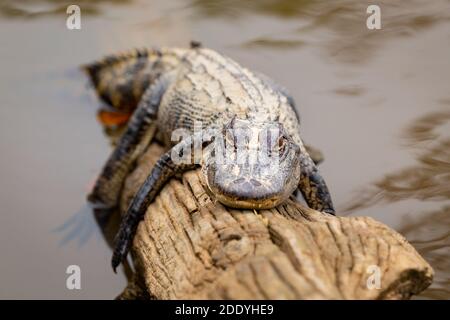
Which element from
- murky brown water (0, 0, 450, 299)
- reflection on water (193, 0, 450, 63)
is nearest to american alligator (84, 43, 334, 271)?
murky brown water (0, 0, 450, 299)

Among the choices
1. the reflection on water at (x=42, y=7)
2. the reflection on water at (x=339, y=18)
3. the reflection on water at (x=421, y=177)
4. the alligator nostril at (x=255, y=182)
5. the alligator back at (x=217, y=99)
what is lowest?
the reflection on water at (x=421, y=177)

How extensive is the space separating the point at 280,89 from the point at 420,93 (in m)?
1.84

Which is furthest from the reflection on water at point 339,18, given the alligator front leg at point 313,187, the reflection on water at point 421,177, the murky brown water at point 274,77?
the alligator front leg at point 313,187

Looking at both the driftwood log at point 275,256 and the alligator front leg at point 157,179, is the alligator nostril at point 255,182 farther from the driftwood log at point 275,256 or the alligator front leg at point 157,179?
the alligator front leg at point 157,179

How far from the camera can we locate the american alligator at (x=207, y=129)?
3.75 m

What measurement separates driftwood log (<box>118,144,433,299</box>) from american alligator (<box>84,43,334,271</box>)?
158mm

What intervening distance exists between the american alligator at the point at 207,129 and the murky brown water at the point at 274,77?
1.63 ft

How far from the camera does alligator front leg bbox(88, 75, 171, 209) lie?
17.9 ft

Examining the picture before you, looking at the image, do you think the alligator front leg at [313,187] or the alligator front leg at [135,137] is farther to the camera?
the alligator front leg at [135,137]

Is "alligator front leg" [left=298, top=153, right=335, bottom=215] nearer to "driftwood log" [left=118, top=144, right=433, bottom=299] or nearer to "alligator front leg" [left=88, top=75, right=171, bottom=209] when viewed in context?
"driftwood log" [left=118, top=144, right=433, bottom=299]

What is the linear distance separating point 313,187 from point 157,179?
0.96 meters

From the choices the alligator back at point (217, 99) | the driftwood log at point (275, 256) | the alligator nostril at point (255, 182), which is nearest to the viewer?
the driftwood log at point (275, 256)
